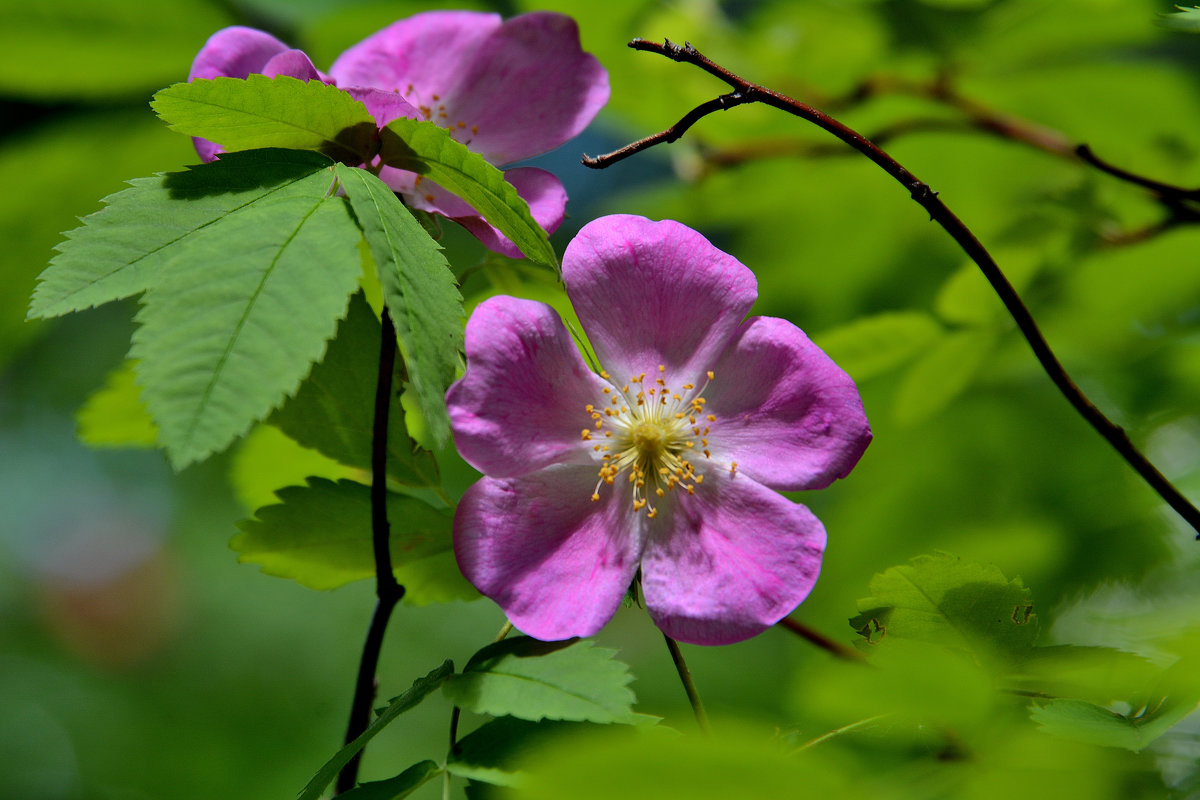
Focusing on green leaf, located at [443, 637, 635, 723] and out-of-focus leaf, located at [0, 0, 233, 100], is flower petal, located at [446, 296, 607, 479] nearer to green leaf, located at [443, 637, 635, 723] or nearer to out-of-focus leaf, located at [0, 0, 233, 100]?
green leaf, located at [443, 637, 635, 723]

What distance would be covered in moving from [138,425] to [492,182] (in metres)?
0.42

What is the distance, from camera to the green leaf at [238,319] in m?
0.40

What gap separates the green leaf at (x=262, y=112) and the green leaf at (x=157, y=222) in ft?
0.07

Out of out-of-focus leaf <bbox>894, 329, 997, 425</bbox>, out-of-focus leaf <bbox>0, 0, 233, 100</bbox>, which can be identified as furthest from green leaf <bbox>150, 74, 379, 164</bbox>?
out-of-focus leaf <bbox>0, 0, 233, 100</bbox>

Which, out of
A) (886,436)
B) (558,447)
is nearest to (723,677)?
(886,436)

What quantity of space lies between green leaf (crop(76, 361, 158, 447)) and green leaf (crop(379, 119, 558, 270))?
1.20 feet

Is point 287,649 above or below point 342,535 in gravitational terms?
below

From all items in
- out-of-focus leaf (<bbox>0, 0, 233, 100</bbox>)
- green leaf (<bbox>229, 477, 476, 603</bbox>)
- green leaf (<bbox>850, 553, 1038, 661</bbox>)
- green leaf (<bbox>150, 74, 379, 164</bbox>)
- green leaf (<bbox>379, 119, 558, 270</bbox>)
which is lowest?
green leaf (<bbox>850, 553, 1038, 661</bbox>)

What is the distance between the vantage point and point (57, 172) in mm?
1343

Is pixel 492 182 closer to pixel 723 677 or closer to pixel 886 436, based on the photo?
pixel 886 436

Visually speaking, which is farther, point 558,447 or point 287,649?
point 287,649

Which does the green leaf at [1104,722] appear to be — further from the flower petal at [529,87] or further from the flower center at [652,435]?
the flower petal at [529,87]

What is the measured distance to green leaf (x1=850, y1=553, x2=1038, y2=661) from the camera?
0.49 m

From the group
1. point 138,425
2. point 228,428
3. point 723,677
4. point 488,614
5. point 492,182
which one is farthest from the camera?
point 488,614
